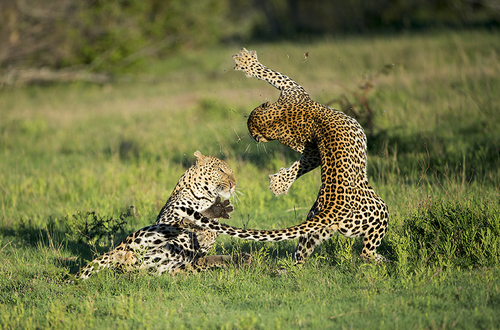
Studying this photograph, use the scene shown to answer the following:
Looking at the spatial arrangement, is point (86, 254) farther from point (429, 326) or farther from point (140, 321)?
point (429, 326)

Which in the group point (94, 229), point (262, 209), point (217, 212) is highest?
point (217, 212)

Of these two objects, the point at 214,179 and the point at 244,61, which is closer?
the point at 214,179

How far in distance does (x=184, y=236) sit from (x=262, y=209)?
271 centimetres

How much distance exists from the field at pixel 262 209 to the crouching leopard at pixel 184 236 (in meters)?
0.18

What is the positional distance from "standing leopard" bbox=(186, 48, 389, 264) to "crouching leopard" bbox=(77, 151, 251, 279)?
0.66 m

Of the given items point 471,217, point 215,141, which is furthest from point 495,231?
point 215,141

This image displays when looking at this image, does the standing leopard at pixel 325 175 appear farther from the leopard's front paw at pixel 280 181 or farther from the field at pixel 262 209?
the field at pixel 262 209

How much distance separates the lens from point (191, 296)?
523cm

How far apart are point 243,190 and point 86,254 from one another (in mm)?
2886

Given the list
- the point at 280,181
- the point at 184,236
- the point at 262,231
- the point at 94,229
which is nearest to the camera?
the point at 262,231

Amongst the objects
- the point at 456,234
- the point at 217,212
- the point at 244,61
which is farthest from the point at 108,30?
the point at 456,234

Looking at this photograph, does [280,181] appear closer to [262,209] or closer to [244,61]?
[244,61]

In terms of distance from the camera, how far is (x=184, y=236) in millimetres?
6020

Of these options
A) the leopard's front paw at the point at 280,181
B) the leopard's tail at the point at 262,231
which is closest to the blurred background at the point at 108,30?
the leopard's front paw at the point at 280,181
